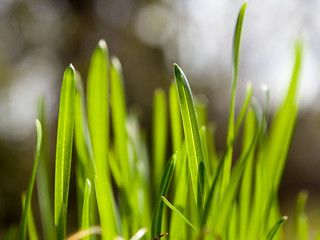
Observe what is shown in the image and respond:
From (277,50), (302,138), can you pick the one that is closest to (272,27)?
(277,50)

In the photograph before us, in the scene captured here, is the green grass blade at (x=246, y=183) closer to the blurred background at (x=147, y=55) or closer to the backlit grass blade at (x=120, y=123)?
the backlit grass blade at (x=120, y=123)

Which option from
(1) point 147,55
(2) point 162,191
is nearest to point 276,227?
(2) point 162,191

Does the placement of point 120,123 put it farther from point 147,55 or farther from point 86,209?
point 147,55

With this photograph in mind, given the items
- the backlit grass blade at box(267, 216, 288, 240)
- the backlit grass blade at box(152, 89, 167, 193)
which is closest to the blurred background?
the backlit grass blade at box(152, 89, 167, 193)

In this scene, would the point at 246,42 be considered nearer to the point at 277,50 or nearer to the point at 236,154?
the point at 277,50

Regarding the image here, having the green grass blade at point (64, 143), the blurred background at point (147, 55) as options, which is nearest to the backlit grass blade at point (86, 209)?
the green grass blade at point (64, 143)

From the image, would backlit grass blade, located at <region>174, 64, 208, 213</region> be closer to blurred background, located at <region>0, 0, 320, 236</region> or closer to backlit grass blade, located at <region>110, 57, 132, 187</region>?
backlit grass blade, located at <region>110, 57, 132, 187</region>
